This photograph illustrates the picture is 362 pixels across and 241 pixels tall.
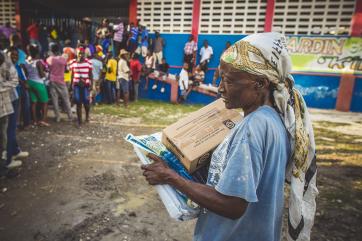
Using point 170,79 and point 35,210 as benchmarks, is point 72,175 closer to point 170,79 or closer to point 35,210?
point 35,210

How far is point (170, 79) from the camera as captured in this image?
493 inches

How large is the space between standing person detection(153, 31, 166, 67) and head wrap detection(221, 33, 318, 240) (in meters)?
11.9

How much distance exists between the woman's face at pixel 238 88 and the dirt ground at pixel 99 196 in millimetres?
2028

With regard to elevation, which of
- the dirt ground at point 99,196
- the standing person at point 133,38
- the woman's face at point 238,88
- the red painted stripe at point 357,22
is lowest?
the dirt ground at point 99,196

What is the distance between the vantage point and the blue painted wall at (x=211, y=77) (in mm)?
11195

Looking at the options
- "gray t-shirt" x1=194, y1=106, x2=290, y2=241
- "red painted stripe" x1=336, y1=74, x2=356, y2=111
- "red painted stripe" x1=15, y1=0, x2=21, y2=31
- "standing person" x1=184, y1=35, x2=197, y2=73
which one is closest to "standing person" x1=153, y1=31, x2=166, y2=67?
"standing person" x1=184, y1=35, x2=197, y2=73

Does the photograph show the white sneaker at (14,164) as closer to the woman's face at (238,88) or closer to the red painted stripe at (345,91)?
the woman's face at (238,88)

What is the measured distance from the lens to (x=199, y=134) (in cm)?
142

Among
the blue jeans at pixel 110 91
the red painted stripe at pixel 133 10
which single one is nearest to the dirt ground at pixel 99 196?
the blue jeans at pixel 110 91

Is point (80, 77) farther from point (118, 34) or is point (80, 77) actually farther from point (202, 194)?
point (118, 34)

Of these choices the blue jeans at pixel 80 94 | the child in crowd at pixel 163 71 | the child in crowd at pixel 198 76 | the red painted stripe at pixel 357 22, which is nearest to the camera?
the blue jeans at pixel 80 94

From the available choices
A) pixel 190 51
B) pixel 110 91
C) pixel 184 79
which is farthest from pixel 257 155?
pixel 190 51

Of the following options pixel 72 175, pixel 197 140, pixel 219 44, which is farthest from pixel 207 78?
pixel 197 140

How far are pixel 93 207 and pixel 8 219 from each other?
0.89 meters
